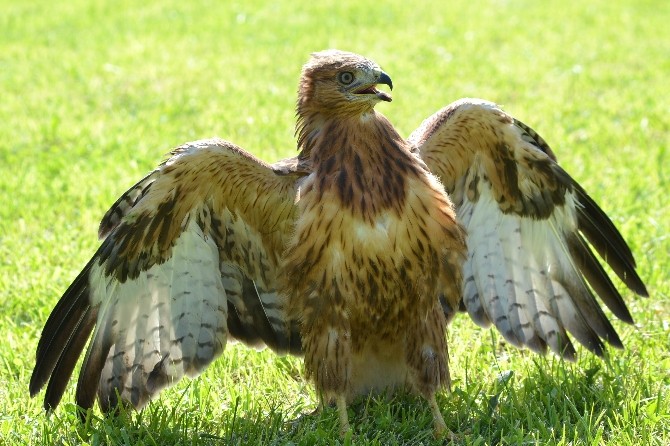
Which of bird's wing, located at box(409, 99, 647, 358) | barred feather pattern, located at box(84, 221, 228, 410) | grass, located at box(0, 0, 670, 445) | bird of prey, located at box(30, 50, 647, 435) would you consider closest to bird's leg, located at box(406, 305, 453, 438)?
bird of prey, located at box(30, 50, 647, 435)

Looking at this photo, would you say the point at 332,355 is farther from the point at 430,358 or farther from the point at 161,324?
the point at 161,324

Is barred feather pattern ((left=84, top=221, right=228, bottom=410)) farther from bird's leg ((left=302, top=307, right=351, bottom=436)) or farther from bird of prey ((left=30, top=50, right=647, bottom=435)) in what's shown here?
bird's leg ((left=302, top=307, right=351, bottom=436))

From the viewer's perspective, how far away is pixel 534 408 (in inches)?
213

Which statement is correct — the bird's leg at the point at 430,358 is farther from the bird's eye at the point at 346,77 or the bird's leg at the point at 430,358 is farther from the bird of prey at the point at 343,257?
the bird's eye at the point at 346,77

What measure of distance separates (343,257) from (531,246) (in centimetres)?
152

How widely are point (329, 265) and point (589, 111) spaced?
23.1 feet

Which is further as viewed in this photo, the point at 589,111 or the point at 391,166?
the point at 589,111

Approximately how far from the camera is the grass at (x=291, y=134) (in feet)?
17.7

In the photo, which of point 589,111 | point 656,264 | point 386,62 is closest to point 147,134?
point 386,62

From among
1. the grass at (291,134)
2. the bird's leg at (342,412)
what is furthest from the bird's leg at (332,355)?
the grass at (291,134)

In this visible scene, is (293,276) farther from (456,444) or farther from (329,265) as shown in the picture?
(456,444)

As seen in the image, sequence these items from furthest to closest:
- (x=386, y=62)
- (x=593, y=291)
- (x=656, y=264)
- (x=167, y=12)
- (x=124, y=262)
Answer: (x=167, y=12) < (x=386, y=62) < (x=656, y=264) < (x=593, y=291) < (x=124, y=262)

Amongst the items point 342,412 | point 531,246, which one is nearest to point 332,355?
point 342,412

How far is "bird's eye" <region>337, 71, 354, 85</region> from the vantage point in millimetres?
4992
